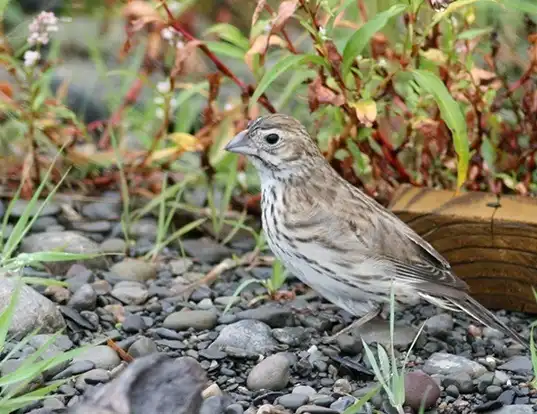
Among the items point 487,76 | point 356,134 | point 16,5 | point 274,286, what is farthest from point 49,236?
point 16,5

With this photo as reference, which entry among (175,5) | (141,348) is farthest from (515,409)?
(175,5)

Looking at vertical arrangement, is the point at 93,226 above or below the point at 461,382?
above

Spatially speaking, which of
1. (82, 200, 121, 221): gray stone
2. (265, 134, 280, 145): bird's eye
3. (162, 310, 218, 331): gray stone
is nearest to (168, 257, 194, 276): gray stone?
(82, 200, 121, 221): gray stone

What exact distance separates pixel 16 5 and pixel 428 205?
492cm

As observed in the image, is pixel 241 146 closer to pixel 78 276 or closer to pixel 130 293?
pixel 130 293

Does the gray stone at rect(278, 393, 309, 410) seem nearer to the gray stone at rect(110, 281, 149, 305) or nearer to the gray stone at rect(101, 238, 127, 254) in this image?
the gray stone at rect(110, 281, 149, 305)

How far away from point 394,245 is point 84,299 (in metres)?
1.28

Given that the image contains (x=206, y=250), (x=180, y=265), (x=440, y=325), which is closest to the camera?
(x=440, y=325)

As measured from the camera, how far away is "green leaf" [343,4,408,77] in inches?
177

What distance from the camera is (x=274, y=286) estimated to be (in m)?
5.10

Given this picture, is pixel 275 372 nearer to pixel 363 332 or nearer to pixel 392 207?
pixel 363 332

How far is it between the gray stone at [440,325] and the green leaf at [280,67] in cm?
116

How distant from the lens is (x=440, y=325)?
4879 mm

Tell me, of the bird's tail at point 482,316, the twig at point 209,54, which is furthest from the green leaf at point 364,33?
the bird's tail at point 482,316
